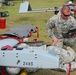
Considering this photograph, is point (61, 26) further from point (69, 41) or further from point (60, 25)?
point (69, 41)

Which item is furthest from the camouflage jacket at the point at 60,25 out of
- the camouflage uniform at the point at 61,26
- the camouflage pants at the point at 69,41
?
the camouflage pants at the point at 69,41

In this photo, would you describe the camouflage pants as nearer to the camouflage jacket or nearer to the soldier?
the soldier

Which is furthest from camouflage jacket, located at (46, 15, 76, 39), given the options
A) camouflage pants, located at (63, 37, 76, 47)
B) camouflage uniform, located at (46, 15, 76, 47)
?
camouflage pants, located at (63, 37, 76, 47)

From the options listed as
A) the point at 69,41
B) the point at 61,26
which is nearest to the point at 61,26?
the point at 61,26

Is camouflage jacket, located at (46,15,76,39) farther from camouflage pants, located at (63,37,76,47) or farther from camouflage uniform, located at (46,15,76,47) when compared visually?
camouflage pants, located at (63,37,76,47)

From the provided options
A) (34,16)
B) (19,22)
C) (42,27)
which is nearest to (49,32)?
(42,27)

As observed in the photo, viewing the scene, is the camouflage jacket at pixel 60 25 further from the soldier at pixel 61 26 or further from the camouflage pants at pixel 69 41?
the camouflage pants at pixel 69 41

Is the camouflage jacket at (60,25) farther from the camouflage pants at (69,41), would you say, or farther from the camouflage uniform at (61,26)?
the camouflage pants at (69,41)

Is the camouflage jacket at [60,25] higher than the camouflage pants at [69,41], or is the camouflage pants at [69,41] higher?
the camouflage jacket at [60,25]

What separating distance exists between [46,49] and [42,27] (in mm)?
5245

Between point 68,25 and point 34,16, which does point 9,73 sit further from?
point 34,16

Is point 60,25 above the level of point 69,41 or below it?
above

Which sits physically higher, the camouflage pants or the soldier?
the soldier

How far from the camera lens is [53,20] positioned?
19.1 feet
